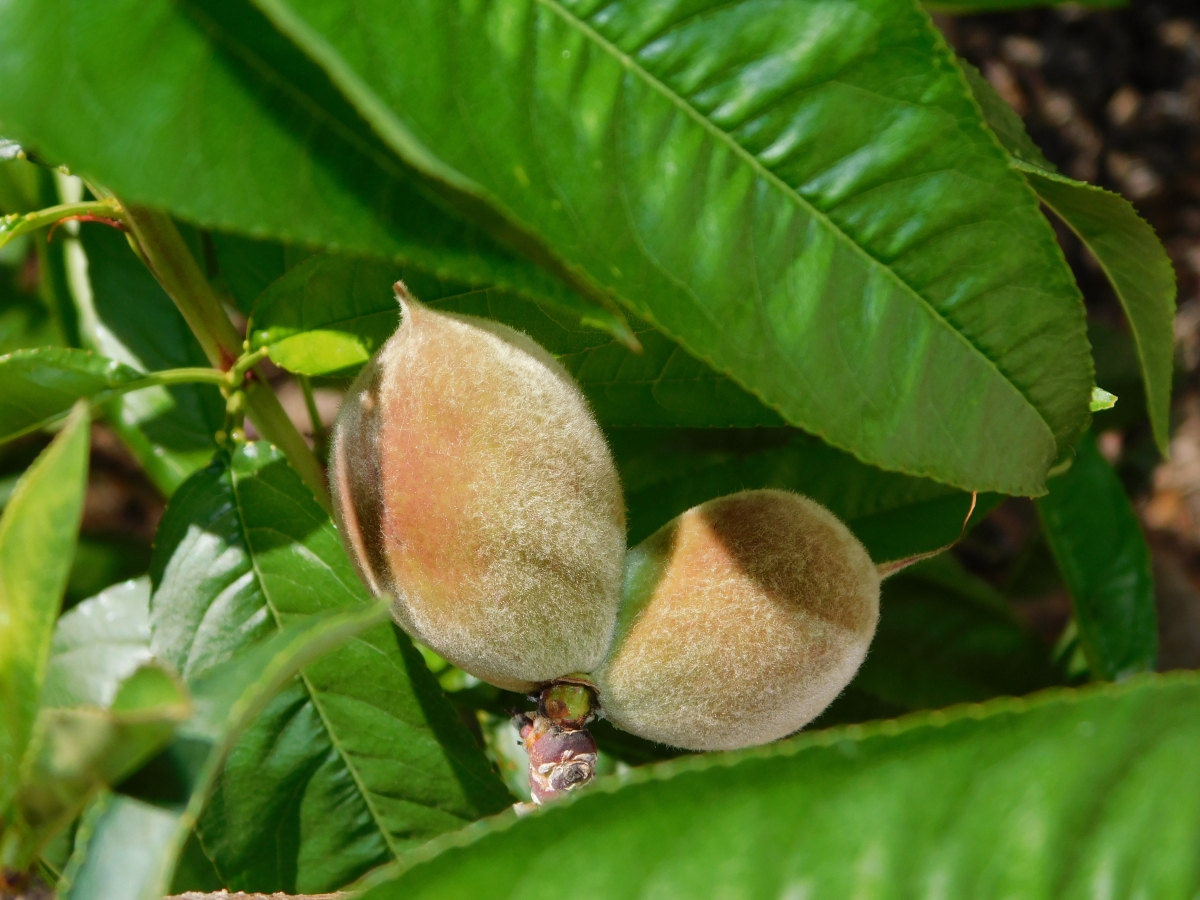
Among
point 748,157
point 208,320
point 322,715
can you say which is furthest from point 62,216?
point 748,157

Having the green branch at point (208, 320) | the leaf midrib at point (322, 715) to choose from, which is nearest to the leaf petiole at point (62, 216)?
the green branch at point (208, 320)

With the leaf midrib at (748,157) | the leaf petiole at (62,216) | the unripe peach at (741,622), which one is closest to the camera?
the leaf midrib at (748,157)

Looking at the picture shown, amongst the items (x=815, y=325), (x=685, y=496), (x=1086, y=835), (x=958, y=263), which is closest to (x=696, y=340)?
(x=815, y=325)

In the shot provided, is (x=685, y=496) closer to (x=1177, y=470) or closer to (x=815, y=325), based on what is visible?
(x=815, y=325)

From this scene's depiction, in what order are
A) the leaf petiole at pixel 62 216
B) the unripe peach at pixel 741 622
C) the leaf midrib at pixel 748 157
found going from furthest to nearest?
the leaf petiole at pixel 62 216
the unripe peach at pixel 741 622
the leaf midrib at pixel 748 157

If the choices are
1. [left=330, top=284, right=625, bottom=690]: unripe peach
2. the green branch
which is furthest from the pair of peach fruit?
the green branch

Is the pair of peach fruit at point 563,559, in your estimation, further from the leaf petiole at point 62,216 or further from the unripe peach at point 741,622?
the leaf petiole at point 62,216

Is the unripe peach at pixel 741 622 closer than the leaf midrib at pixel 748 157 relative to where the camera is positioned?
No

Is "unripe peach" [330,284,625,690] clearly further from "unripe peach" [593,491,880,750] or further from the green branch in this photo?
the green branch
